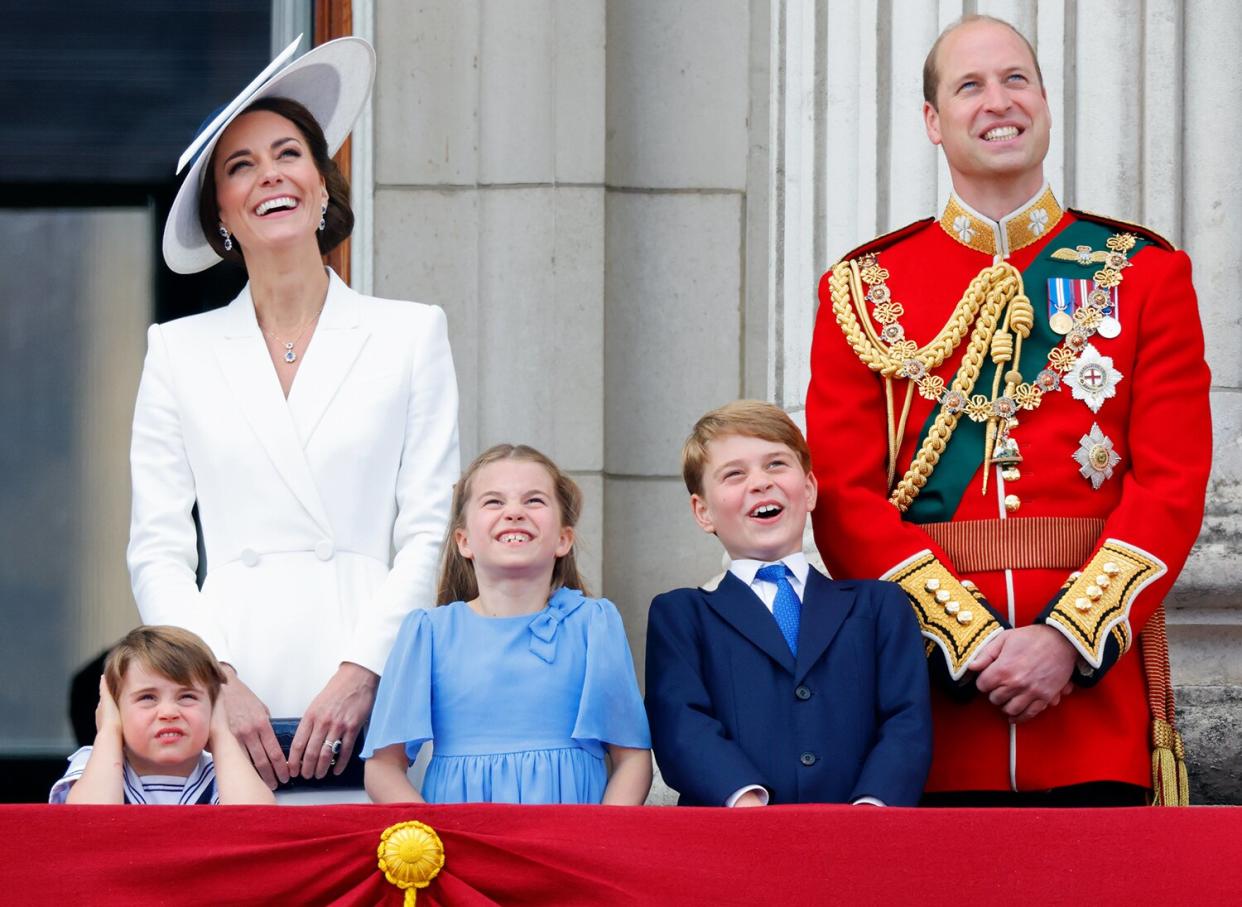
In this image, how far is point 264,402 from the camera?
3.80 meters

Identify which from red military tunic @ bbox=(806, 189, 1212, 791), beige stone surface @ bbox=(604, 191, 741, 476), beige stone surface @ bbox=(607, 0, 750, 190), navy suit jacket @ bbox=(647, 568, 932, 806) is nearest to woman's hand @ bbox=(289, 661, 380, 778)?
navy suit jacket @ bbox=(647, 568, 932, 806)

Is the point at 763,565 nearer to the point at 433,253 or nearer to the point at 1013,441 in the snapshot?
the point at 1013,441

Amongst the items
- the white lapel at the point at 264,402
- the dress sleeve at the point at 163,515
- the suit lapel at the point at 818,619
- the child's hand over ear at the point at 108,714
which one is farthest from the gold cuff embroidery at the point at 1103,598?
the child's hand over ear at the point at 108,714

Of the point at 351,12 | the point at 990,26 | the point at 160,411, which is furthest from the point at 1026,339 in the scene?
the point at 351,12

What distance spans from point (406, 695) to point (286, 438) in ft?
1.80

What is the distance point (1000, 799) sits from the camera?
3.62m

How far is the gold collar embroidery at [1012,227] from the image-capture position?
3848 millimetres

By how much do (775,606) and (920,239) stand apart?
75 cm

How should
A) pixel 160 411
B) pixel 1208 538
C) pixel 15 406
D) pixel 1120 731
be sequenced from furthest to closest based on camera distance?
1. pixel 15 406
2. pixel 1208 538
3. pixel 160 411
4. pixel 1120 731

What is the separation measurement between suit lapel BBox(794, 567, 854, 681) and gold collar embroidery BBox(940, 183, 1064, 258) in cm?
69

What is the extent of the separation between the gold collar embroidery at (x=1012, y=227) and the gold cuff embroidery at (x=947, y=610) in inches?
23.2

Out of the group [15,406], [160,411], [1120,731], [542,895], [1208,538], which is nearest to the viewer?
[542,895]

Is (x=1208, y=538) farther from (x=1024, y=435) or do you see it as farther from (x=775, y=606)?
(x=775, y=606)

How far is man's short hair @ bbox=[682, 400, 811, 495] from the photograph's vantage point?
370 cm
